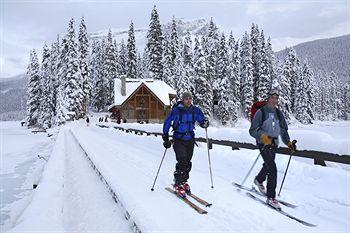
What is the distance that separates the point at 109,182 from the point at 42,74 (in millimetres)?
67003

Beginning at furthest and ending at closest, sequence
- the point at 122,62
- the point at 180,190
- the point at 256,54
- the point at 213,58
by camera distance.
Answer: the point at 122,62 → the point at 256,54 → the point at 213,58 → the point at 180,190

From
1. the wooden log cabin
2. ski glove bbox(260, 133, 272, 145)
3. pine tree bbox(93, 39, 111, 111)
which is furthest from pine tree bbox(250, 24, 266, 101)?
ski glove bbox(260, 133, 272, 145)

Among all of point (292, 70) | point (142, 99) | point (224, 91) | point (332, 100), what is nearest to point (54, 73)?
point (142, 99)

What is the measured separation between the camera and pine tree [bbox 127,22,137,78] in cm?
7269

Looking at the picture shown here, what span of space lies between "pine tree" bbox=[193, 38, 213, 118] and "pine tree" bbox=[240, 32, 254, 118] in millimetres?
10889

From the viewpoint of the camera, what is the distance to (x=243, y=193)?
820 centimetres

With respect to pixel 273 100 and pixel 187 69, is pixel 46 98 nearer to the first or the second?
pixel 187 69

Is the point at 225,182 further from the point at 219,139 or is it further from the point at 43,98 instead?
the point at 43,98

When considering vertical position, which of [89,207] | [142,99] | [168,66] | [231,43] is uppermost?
[231,43]

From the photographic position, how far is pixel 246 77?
221 ft

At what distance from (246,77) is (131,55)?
23.9 meters

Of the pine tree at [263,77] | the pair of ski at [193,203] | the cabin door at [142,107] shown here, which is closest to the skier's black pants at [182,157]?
the pair of ski at [193,203]

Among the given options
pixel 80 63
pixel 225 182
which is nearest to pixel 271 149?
pixel 225 182

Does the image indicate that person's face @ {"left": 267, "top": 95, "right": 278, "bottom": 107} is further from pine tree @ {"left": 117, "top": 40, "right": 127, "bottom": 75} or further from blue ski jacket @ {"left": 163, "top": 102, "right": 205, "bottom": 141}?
pine tree @ {"left": 117, "top": 40, "right": 127, "bottom": 75}
